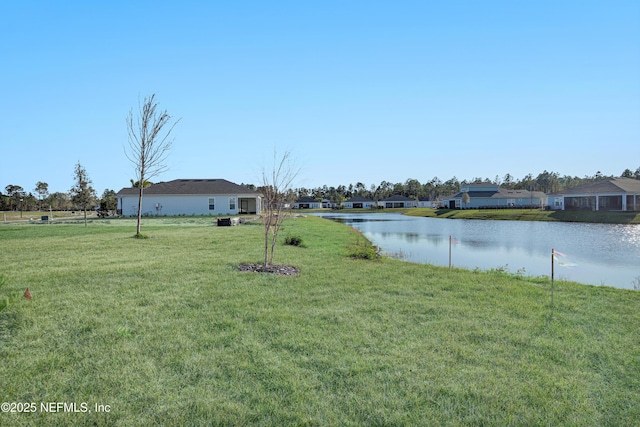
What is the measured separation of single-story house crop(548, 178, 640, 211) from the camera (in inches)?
1522

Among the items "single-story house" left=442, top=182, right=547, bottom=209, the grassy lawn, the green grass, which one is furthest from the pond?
"single-story house" left=442, top=182, right=547, bottom=209

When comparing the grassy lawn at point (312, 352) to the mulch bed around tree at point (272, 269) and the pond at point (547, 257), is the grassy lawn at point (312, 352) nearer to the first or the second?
the mulch bed around tree at point (272, 269)

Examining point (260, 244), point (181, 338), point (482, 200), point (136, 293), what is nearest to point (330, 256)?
point (260, 244)

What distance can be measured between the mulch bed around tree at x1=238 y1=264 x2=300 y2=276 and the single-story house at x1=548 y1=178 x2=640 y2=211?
142 feet

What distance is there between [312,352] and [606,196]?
155 feet

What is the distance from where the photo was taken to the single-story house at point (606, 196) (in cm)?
3866

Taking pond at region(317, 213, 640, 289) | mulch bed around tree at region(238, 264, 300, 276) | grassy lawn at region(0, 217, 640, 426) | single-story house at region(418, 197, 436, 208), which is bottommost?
pond at region(317, 213, 640, 289)

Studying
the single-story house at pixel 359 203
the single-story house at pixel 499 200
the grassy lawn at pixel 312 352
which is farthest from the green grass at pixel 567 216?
the single-story house at pixel 359 203

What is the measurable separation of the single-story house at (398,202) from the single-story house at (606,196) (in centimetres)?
4146

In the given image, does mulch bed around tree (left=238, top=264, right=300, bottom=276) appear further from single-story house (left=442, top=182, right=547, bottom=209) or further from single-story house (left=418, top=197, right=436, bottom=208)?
single-story house (left=418, top=197, right=436, bottom=208)

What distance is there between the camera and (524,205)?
6216cm

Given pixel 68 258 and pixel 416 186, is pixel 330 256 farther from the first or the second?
pixel 416 186

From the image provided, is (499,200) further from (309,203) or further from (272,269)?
(272,269)

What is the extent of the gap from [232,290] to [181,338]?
2.10m
